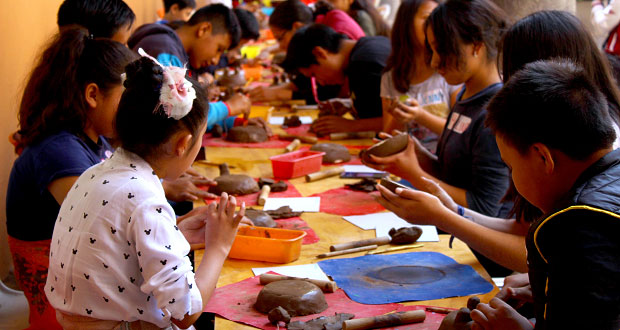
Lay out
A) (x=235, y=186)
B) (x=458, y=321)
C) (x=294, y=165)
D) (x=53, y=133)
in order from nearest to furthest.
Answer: (x=458, y=321), (x=53, y=133), (x=235, y=186), (x=294, y=165)

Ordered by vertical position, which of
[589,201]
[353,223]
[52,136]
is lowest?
[353,223]

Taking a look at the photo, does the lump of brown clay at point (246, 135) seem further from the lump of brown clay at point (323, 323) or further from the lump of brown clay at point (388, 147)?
the lump of brown clay at point (323, 323)

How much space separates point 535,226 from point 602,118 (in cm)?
33

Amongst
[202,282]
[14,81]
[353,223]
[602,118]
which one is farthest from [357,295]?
[14,81]

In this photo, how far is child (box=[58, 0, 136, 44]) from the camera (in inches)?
140

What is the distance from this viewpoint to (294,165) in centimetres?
389

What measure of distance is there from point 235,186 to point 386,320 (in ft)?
5.52

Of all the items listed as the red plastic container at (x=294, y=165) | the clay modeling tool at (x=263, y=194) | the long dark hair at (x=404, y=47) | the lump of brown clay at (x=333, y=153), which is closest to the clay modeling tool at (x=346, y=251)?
the clay modeling tool at (x=263, y=194)

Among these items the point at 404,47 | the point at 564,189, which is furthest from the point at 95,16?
the point at 564,189

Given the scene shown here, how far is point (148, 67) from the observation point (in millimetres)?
1834

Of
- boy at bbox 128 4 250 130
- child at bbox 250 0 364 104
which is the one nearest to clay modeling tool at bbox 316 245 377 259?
boy at bbox 128 4 250 130

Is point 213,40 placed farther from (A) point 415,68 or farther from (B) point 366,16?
(B) point 366,16

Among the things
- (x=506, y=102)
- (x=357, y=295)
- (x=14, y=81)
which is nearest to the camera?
(x=506, y=102)

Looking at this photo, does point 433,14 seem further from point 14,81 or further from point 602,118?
point 14,81
